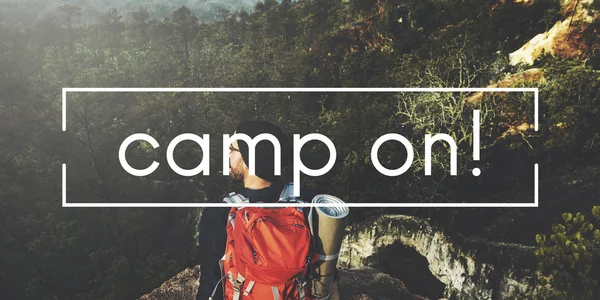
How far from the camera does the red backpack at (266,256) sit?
2287 mm

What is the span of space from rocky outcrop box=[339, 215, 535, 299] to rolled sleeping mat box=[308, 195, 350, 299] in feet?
28.6

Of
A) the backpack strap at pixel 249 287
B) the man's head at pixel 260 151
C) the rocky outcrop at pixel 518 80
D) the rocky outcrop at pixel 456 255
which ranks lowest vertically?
the rocky outcrop at pixel 456 255

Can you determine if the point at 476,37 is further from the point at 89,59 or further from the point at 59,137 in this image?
the point at 89,59

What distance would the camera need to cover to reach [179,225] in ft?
78.4

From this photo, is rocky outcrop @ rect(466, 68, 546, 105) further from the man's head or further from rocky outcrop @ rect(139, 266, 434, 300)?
the man's head

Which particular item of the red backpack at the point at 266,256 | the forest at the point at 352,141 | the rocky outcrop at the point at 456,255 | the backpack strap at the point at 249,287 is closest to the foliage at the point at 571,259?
the forest at the point at 352,141

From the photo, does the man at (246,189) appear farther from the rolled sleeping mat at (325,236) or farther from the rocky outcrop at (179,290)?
the rocky outcrop at (179,290)

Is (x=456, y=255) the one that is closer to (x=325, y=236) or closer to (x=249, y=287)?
(x=325, y=236)

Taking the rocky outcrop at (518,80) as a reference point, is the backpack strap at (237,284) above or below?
below

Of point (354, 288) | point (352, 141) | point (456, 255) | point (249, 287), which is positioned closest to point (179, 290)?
point (354, 288)

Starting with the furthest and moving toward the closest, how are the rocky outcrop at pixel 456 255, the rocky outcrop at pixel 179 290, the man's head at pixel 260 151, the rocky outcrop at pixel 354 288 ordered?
the rocky outcrop at pixel 456 255 < the rocky outcrop at pixel 179 290 < the rocky outcrop at pixel 354 288 < the man's head at pixel 260 151

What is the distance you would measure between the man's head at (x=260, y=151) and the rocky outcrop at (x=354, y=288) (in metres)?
3.94

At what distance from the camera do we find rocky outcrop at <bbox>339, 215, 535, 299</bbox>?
10398mm

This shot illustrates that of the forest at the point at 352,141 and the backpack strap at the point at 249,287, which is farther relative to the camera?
the forest at the point at 352,141
